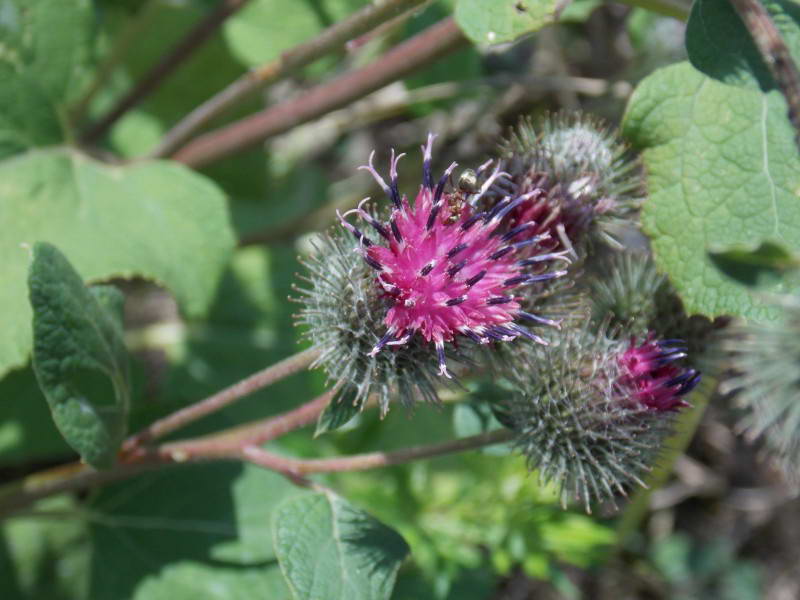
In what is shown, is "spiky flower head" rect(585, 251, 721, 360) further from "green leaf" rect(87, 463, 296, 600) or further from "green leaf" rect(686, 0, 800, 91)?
"green leaf" rect(87, 463, 296, 600)

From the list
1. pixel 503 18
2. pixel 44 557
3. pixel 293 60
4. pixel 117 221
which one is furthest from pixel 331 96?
pixel 44 557

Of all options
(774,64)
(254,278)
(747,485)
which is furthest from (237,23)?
(747,485)

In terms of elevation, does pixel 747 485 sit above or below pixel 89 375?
below

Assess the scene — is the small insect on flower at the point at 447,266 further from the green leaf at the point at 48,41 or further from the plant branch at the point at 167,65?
the plant branch at the point at 167,65

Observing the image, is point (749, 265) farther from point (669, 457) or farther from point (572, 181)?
point (669, 457)

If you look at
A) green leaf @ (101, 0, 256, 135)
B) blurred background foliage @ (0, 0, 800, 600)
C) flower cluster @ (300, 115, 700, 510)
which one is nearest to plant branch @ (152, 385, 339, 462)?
flower cluster @ (300, 115, 700, 510)

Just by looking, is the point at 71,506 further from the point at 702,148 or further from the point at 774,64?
the point at 774,64
